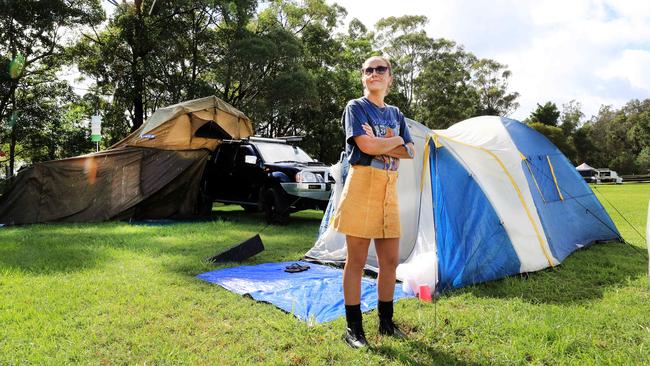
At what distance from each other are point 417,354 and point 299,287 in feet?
5.41

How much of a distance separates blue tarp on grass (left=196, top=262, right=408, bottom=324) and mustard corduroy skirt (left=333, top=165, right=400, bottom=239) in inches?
36.6

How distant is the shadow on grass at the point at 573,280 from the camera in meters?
3.88

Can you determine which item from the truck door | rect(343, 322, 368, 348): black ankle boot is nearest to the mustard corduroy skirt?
rect(343, 322, 368, 348): black ankle boot

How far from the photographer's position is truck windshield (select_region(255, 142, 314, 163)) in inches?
345

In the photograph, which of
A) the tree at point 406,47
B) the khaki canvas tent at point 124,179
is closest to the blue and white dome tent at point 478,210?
the khaki canvas tent at point 124,179

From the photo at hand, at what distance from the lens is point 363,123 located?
2.82 metres

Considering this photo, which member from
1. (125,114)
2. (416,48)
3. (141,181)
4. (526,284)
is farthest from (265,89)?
(416,48)

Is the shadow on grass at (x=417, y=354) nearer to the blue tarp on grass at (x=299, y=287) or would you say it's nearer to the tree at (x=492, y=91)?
the blue tarp on grass at (x=299, y=287)

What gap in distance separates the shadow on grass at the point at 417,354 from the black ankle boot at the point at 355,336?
0.08 meters

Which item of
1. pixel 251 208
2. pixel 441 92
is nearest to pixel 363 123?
pixel 251 208

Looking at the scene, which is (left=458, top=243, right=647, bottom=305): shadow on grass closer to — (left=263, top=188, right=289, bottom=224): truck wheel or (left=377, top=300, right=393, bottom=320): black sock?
(left=377, top=300, right=393, bottom=320): black sock

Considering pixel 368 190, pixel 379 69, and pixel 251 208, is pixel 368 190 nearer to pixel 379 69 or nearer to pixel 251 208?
pixel 379 69

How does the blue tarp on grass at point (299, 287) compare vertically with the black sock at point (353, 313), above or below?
below

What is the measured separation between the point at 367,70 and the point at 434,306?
6.49 ft
